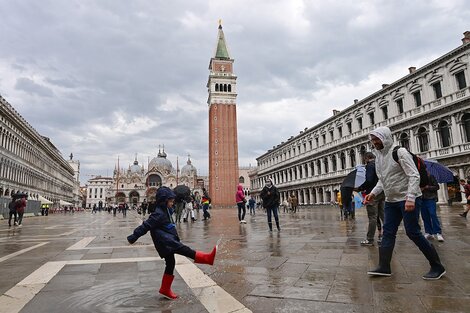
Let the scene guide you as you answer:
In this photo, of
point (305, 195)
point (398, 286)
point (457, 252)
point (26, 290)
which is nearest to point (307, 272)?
point (398, 286)

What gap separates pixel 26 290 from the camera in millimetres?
3836

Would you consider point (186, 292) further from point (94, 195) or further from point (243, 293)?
point (94, 195)

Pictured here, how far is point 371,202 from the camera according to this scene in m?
6.96

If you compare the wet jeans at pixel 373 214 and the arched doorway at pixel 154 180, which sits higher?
the arched doorway at pixel 154 180

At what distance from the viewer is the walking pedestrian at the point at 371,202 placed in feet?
19.6

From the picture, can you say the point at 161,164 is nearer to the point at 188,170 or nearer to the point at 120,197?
the point at 188,170

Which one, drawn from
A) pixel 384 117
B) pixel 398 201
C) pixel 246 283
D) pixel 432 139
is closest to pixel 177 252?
pixel 246 283

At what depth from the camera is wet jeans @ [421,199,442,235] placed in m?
7.05

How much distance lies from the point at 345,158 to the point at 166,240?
40797 millimetres

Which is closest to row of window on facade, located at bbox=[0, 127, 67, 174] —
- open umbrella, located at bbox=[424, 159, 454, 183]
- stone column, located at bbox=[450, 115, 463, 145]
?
open umbrella, located at bbox=[424, 159, 454, 183]

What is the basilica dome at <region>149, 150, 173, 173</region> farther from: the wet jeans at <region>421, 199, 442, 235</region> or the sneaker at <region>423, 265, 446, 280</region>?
the sneaker at <region>423, 265, 446, 280</region>

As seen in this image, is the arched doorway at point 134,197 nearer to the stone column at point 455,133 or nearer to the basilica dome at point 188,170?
the basilica dome at point 188,170

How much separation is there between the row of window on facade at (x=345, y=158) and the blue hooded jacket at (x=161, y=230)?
97.8 ft

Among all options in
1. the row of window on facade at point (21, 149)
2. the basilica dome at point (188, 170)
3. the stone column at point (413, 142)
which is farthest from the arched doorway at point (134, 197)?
the stone column at point (413, 142)
